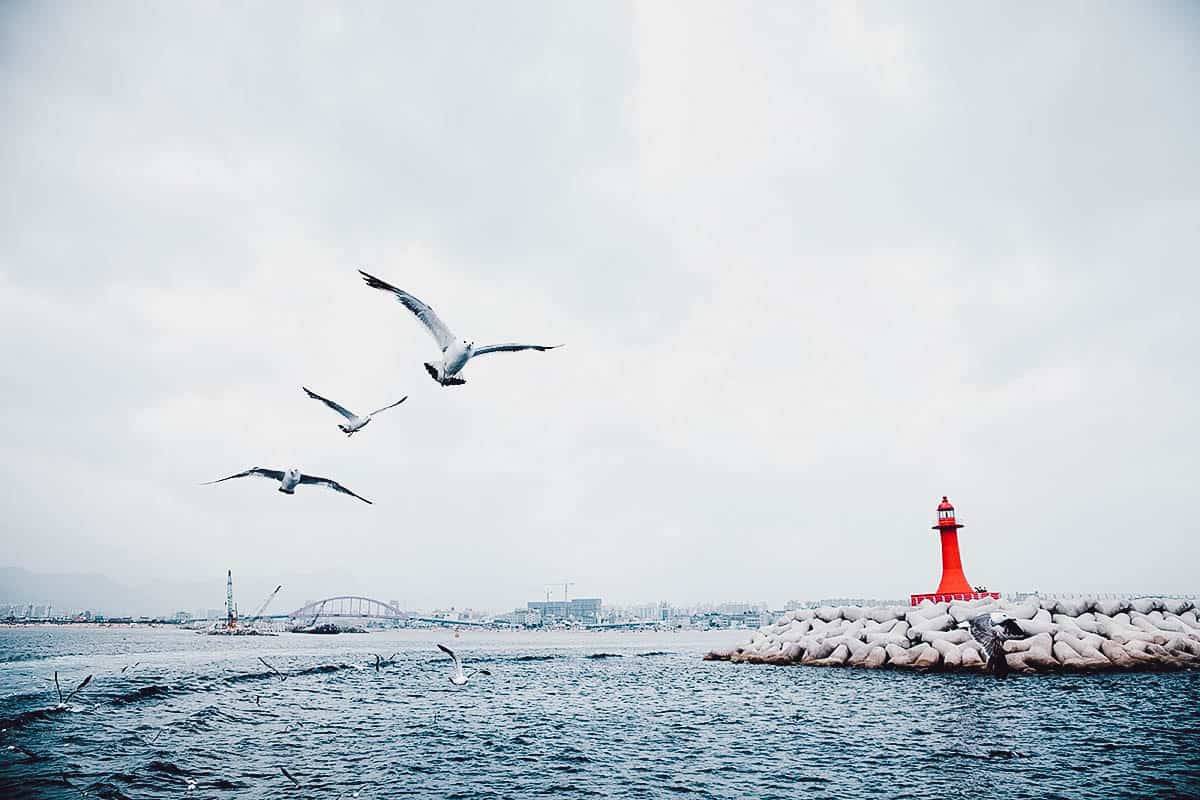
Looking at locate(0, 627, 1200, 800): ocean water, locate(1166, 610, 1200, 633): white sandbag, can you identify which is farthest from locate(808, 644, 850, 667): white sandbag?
locate(1166, 610, 1200, 633): white sandbag

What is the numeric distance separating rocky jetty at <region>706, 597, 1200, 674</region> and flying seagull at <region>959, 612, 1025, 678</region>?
30cm

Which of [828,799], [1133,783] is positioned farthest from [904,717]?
[828,799]

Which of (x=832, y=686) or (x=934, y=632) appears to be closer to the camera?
(x=832, y=686)

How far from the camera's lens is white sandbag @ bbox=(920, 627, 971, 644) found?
30.8 m

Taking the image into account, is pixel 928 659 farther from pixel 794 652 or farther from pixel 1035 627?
pixel 794 652

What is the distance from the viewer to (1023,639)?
29641 mm

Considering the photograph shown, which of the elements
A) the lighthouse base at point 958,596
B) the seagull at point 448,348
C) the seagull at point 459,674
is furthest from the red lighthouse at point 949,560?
the seagull at point 448,348

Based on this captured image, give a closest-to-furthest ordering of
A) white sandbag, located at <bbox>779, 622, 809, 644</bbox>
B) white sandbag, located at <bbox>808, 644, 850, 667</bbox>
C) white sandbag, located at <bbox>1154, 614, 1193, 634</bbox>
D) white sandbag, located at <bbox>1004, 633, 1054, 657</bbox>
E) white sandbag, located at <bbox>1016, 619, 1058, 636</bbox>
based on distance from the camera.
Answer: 1. white sandbag, located at <bbox>1004, 633, 1054, 657</bbox>
2. white sandbag, located at <bbox>1016, 619, 1058, 636</bbox>
3. white sandbag, located at <bbox>1154, 614, 1193, 634</bbox>
4. white sandbag, located at <bbox>808, 644, 850, 667</bbox>
5. white sandbag, located at <bbox>779, 622, 809, 644</bbox>

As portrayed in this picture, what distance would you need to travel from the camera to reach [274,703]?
24844 mm

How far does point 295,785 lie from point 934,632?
28.2 m

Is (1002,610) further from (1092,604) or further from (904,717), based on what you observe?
(904,717)

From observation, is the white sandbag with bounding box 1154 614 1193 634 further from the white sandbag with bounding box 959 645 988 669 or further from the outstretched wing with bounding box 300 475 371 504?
the outstretched wing with bounding box 300 475 371 504

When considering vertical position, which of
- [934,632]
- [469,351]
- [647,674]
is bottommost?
[647,674]

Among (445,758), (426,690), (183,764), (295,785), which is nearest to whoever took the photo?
(295,785)
